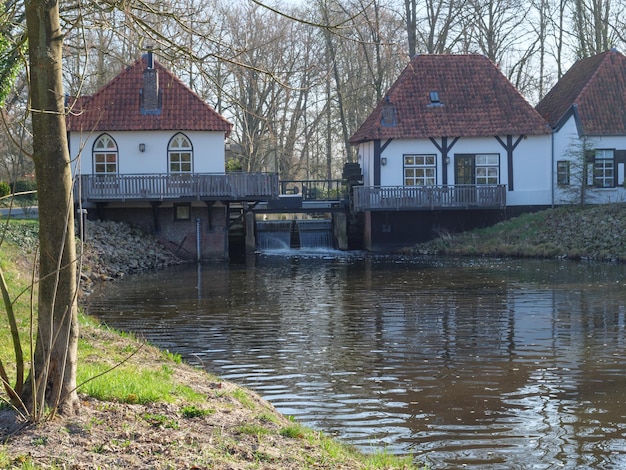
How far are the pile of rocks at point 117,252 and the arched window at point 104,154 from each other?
2205mm

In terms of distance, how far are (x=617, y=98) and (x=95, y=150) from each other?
20.2 metres

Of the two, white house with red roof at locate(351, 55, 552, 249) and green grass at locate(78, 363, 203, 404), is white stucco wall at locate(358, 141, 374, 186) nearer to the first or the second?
white house with red roof at locate(351, 55, 552, 249)

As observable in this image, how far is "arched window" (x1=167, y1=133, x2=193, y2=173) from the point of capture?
32.5 metres

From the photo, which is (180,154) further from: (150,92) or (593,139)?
(593,139)

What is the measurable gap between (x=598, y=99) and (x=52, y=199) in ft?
106

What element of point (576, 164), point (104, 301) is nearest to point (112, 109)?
point (104, 301)

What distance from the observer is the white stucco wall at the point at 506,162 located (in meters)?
35.1

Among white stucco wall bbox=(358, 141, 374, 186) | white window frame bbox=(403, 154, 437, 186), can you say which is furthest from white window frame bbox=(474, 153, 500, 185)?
white stucco wall bbox=(358, 141, 374, 186)

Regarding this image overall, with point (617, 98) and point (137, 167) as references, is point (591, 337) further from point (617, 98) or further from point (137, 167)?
point (617, 98)

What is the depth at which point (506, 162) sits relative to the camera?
Answer: 115ft

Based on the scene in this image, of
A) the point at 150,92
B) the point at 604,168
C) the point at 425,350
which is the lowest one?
the point at 425,350

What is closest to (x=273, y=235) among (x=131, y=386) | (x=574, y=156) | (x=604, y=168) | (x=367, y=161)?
(x=367, y=161)

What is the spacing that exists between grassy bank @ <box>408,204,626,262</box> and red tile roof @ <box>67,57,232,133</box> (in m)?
9.35

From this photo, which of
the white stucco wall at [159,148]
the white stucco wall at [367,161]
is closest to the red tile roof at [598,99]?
the white stucco wall at [367,161]
